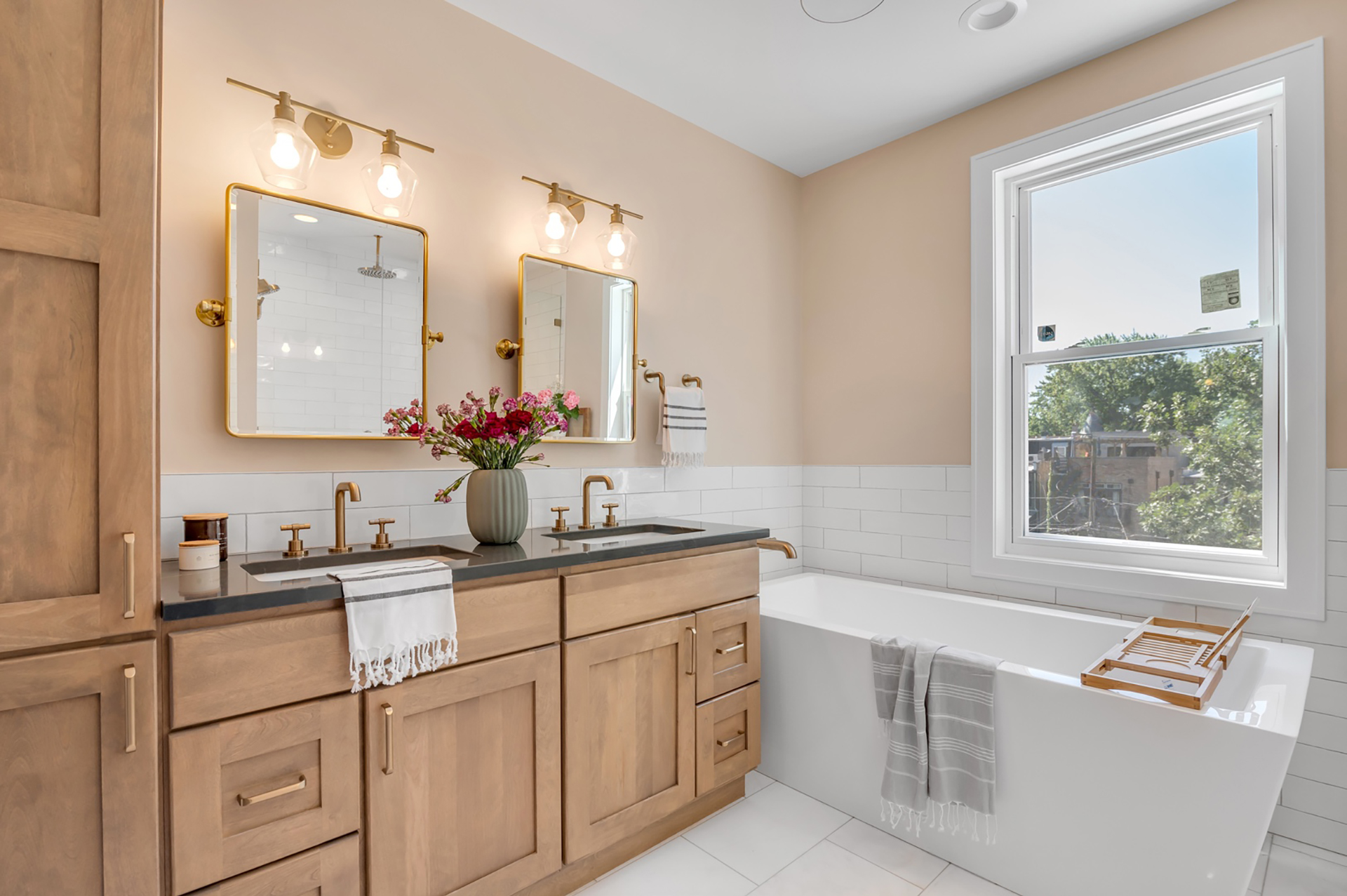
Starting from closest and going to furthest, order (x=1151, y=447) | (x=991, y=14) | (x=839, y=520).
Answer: (x=991, y=14), (x=1151, y=447), (x=839, y=520)

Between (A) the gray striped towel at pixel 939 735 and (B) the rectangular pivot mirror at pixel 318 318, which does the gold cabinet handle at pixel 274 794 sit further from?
(A) the gray striped towel at pixel 939 735

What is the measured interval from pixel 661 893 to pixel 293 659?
3.98 feet

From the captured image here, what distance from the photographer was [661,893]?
1.85 metres

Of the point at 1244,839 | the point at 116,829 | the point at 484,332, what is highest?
the point at 484,332

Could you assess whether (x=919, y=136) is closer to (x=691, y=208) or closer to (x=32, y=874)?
(x=691, y=208)

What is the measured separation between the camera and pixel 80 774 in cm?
110

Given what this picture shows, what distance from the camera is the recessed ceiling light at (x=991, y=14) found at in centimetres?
215

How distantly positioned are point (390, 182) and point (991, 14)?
201cm

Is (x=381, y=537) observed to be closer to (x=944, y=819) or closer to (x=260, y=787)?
(x=260, y=787)

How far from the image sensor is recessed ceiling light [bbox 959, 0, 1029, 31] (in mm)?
2152

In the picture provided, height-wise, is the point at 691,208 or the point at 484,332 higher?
the point at 691,208

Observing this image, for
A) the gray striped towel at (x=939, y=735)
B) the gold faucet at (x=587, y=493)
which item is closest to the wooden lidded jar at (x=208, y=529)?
the gold faucet at (x=587, y=493)

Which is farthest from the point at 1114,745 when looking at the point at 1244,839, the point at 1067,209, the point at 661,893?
the point at 1067,209

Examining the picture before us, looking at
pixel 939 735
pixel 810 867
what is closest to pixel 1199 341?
pixel 939 735
